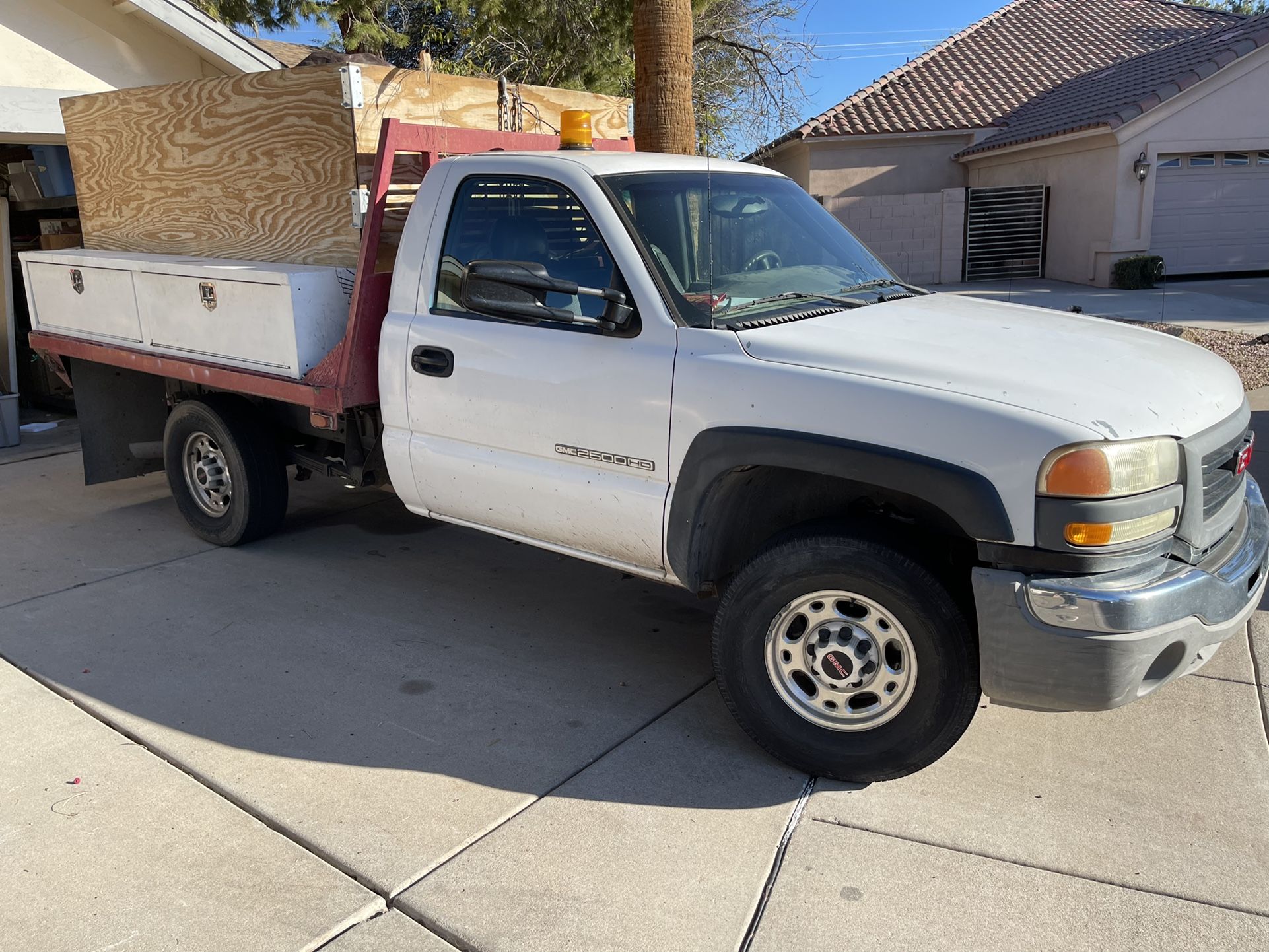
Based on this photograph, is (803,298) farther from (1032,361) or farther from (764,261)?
(1032,361)

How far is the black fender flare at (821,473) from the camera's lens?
312 cm

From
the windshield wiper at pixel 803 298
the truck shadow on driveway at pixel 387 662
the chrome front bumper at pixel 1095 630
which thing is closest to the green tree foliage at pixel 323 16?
the truck shadow on driveway at pixel 387 662

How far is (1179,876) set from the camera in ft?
10.3

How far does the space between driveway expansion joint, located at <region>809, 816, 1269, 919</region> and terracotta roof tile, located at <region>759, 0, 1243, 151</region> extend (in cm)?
2154

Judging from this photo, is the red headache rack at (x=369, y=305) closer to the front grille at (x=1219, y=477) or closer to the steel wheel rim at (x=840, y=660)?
the steel wheel rim at (x=840, y=660)

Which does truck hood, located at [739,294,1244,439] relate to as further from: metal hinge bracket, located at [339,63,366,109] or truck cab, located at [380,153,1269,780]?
metal hinge bracket, located at [339,63,366,109]

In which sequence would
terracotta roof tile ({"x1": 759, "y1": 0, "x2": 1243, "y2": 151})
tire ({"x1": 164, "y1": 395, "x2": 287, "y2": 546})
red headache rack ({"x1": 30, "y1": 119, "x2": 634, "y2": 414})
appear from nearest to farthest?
red headache rack ({"x1": 30, "y1": 119, "x2": 634, "y2": 414}) < tire ({"x1": 164, "y1": 395, "x2": 287, "y2": 546}) < terracotta roof tile ({"x1": 759, "y1": 0, "x2": 1243, "y2": 151})

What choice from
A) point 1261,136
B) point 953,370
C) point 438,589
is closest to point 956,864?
point 953,370

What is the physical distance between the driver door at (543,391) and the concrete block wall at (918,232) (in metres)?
18.8

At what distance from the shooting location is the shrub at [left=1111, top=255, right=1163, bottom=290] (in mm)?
18766

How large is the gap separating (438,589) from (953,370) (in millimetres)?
3095

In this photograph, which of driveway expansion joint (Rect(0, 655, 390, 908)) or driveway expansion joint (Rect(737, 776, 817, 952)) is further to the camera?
driveway expansion joint (Rect(0, 655, 390, 908))

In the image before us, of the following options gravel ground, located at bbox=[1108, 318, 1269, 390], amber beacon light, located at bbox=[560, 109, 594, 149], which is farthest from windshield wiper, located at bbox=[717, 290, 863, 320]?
gravel ground, located at bbox=[1108, 318, 1269, 390]

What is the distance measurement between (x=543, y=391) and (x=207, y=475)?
9.68 feet
